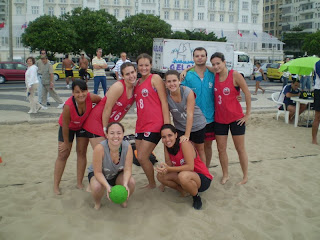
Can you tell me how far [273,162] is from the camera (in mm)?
5297

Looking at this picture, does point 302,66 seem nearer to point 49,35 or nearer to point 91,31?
point 49,35

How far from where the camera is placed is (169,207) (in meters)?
3.62

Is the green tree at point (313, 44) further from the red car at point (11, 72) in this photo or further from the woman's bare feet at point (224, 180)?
the woman's bare feet at point (224, 180)

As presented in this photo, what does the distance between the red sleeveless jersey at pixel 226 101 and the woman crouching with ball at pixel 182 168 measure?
75 centimetres

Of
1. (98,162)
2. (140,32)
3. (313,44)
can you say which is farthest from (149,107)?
(313,44)

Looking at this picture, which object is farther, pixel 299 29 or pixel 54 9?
pixel 299 29

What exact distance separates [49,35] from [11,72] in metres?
16.6

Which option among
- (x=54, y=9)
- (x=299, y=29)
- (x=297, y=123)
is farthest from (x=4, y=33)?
(x=299, y=29)

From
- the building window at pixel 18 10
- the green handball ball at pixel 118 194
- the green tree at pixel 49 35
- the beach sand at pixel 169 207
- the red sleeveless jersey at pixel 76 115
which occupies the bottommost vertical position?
the beach sand at pixel 169 207

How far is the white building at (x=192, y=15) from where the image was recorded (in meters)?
51.2

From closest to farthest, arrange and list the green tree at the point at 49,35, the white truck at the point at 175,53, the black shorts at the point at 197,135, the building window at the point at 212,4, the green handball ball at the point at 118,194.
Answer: the green handball ball at the point at 118,194, the black shorts at the point at 197,135, the white truck at the point at 175,53, the green tree at the point at 49,35, the building window at the point at 212,4

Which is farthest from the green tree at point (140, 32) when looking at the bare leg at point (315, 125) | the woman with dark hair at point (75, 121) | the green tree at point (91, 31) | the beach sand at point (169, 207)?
the woman with dark hair at point (75, 121)

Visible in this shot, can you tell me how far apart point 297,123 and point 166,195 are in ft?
18.7

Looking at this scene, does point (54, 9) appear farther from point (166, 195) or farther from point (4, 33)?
point (166, 195)
